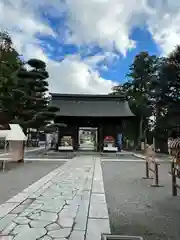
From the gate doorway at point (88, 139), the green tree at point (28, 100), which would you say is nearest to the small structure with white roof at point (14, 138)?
the green tree at point (28, 100)

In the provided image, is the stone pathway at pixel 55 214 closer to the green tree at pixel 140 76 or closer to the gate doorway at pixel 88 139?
the gate doorway at pixel 88 139

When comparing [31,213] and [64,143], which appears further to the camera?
[64,143]

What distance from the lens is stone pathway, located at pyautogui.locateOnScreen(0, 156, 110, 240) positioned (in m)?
2.44

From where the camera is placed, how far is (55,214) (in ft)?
10.1

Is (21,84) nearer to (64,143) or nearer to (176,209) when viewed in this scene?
(64,143)

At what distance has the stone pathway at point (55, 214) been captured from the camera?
2438 millimetres

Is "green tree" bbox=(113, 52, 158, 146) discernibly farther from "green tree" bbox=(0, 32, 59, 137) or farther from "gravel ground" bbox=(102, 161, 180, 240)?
"gravel ground" bbox=(102, 161, 180, 240)

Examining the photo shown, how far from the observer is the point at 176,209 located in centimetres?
362

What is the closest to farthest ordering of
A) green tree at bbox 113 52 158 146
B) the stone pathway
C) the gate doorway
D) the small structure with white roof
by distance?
the stone pathway → the small structure with white roof → the gate doorway → green tree at bbox 113 52 158 146

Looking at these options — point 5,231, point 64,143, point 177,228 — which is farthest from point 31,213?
point 64,143

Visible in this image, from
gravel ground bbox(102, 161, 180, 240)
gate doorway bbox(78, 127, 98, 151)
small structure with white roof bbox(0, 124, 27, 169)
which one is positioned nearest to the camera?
gravel ground bbox(102, 161, 180, 240)

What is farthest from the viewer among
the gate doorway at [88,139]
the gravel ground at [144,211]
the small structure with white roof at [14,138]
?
the gate doorway at [88,139]

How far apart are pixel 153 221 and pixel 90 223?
0.81m

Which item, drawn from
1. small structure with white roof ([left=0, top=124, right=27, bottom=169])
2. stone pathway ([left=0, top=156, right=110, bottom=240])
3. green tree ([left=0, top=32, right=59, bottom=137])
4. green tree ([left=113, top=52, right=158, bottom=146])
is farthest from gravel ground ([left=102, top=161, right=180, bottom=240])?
green tree ([left=113, top=52, right=158, bottom=146])
